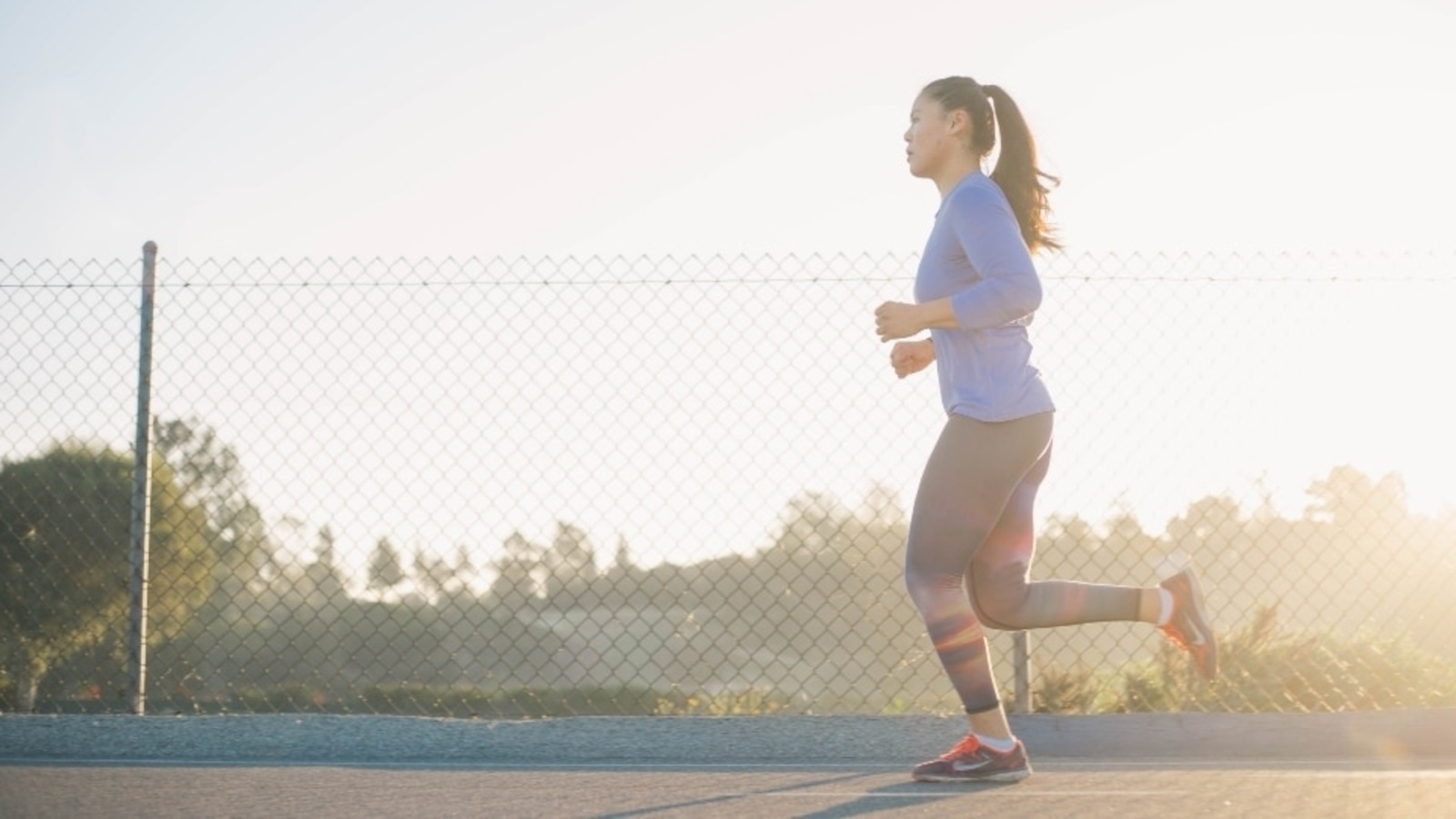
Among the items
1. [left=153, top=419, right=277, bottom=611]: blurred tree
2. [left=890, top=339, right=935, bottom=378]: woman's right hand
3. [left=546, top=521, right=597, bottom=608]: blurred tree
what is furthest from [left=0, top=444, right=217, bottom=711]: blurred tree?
[left=890, top=339, right=935, bottom=378]: woman's right hand

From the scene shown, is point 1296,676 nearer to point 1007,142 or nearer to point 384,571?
point 1007,142

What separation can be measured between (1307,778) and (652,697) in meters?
2.38

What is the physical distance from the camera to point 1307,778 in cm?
353

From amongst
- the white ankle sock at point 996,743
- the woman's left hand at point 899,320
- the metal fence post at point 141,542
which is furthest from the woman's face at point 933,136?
the metal fence post at point 141,542

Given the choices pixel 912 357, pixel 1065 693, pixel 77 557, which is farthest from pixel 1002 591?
pixel 77 557

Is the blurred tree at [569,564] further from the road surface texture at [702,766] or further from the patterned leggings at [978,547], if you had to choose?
the patterned leggings at [978,547]

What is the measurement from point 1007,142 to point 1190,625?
1291mm

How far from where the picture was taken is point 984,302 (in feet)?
10.9

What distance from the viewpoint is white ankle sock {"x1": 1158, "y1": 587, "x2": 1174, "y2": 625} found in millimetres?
3740

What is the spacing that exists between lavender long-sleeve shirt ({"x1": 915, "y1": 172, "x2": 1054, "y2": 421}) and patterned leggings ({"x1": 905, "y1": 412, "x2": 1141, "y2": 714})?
5cm

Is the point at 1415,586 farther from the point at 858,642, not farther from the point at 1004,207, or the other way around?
the point at 1004,207

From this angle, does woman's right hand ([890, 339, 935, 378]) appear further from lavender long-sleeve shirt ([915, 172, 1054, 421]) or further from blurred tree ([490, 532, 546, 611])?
blurred tree ([490, 532, 546, 611])

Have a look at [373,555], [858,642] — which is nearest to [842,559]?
[858,642]

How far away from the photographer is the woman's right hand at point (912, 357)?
378cm
